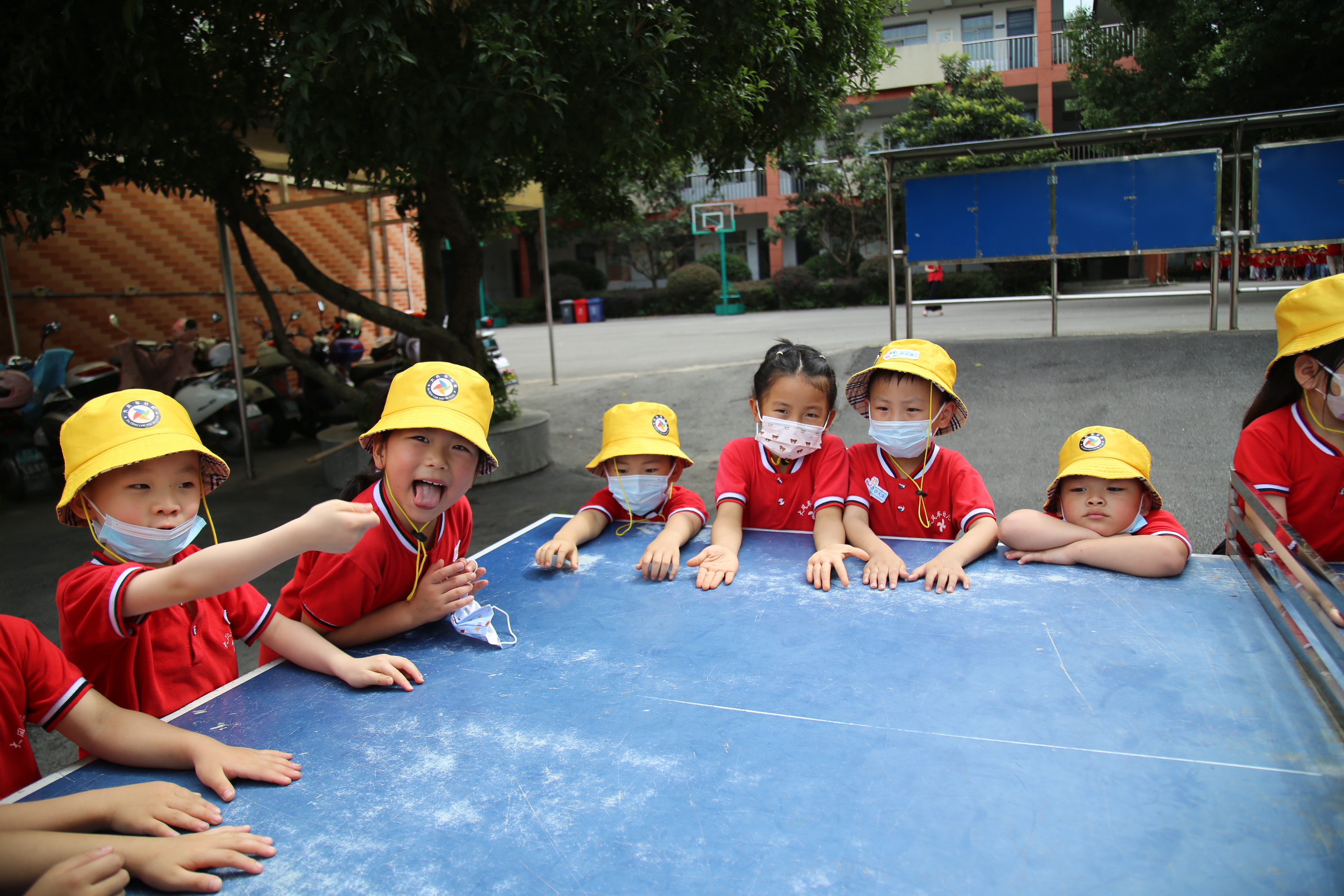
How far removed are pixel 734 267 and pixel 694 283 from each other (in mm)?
3144

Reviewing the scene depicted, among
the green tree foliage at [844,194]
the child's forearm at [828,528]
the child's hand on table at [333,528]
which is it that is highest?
the green tree foliage at [844,194]

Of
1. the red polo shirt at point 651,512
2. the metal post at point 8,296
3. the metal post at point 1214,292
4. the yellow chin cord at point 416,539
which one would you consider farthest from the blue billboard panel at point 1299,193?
Result: the metal post at point 8,296

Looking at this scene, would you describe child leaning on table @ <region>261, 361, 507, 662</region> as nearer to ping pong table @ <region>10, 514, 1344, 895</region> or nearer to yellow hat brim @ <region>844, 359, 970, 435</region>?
ping pong table @ <region>10, 514, 1344, 895</region>

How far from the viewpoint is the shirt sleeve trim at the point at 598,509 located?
9.87ft

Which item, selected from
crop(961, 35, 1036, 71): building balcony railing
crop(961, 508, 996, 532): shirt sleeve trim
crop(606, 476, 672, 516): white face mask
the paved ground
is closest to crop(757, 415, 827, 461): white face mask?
crop(606, 476, 672, 516): white face mask

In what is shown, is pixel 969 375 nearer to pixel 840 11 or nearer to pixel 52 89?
pixel 840 11

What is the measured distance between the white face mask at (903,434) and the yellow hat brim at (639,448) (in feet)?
2.13

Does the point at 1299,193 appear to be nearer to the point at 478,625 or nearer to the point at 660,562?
the point at 660,562

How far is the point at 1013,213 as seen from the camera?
878cm

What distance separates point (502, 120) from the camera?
178 inches

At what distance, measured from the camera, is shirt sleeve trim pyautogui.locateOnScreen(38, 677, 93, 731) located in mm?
1597

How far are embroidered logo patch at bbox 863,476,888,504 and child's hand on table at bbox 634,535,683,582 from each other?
78 centimetres

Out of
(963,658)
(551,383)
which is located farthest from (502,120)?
(551,383)

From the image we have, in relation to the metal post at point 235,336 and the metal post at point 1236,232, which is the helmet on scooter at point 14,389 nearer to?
the metal post at point 235,336
